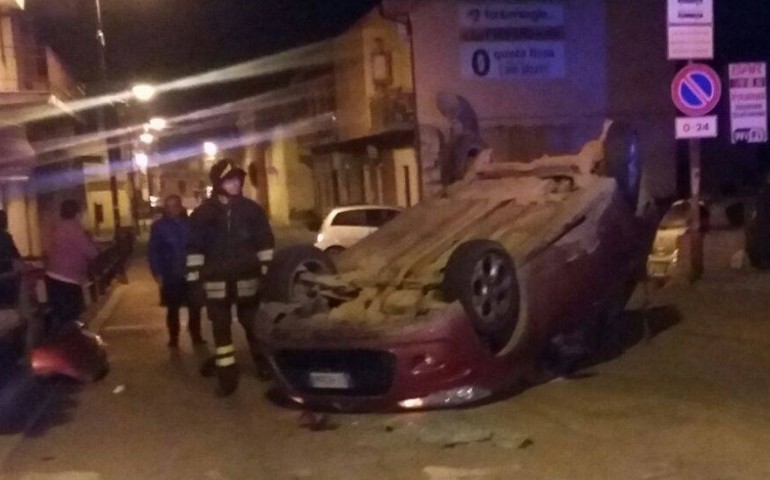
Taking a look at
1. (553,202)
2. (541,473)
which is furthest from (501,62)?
(541,473)

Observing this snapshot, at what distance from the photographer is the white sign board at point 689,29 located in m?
15.2

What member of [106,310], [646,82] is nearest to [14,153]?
[106,310]

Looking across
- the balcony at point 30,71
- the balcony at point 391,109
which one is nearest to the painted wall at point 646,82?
the balcony at point 391,109

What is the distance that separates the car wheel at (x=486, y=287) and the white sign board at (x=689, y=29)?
6525mm

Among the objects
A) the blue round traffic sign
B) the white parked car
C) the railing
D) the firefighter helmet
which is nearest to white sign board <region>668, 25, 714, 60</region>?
the blue round traffic sign

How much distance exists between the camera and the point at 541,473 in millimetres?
7617

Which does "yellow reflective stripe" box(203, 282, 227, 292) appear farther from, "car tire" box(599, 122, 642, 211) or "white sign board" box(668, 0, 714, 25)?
"white sign board" box(668, 0, 714, 25)

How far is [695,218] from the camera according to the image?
1579 cm

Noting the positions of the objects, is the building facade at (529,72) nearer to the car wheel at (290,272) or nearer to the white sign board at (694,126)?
the white sign board at (694,126)

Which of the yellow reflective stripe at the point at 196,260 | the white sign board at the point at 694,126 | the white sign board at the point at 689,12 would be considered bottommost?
the yellow reflective stripe at the point at 196,260

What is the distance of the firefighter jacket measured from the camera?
34.8ft

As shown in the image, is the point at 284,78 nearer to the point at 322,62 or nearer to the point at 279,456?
the point at 322,62

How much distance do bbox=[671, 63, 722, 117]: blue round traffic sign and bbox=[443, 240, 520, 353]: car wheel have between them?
6265 millimetres

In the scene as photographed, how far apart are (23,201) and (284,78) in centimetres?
3548
